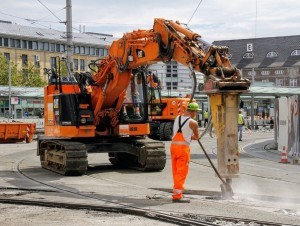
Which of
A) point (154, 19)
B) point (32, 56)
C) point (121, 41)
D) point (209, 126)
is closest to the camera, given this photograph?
point (209, 126)

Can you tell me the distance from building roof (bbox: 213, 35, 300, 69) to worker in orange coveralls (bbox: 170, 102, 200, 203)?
9797 centimetres

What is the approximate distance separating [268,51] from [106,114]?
97537mm

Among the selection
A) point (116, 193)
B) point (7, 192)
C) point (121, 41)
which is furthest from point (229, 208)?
point (121, 41)

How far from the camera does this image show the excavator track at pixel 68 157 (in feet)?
48.5

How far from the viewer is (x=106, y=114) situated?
639 inches

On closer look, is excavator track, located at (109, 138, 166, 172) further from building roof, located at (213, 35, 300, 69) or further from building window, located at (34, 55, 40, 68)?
building roof, located at (213, 35, 300, 69)

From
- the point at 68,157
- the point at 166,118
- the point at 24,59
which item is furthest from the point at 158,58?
the point at 24,59

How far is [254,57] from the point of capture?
365ft

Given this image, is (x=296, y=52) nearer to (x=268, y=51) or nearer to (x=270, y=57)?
(x=270, y=57)

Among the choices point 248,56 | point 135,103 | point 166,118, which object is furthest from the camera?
point 248,56

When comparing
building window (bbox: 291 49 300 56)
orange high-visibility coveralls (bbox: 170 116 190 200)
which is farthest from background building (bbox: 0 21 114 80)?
orange high-visibility coveralls (bbox: 170 116 190 200)

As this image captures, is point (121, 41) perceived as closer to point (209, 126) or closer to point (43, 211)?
point (209, 126)

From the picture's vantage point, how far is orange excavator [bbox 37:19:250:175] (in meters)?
14.8

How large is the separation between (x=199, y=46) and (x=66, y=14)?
52.8 ft
